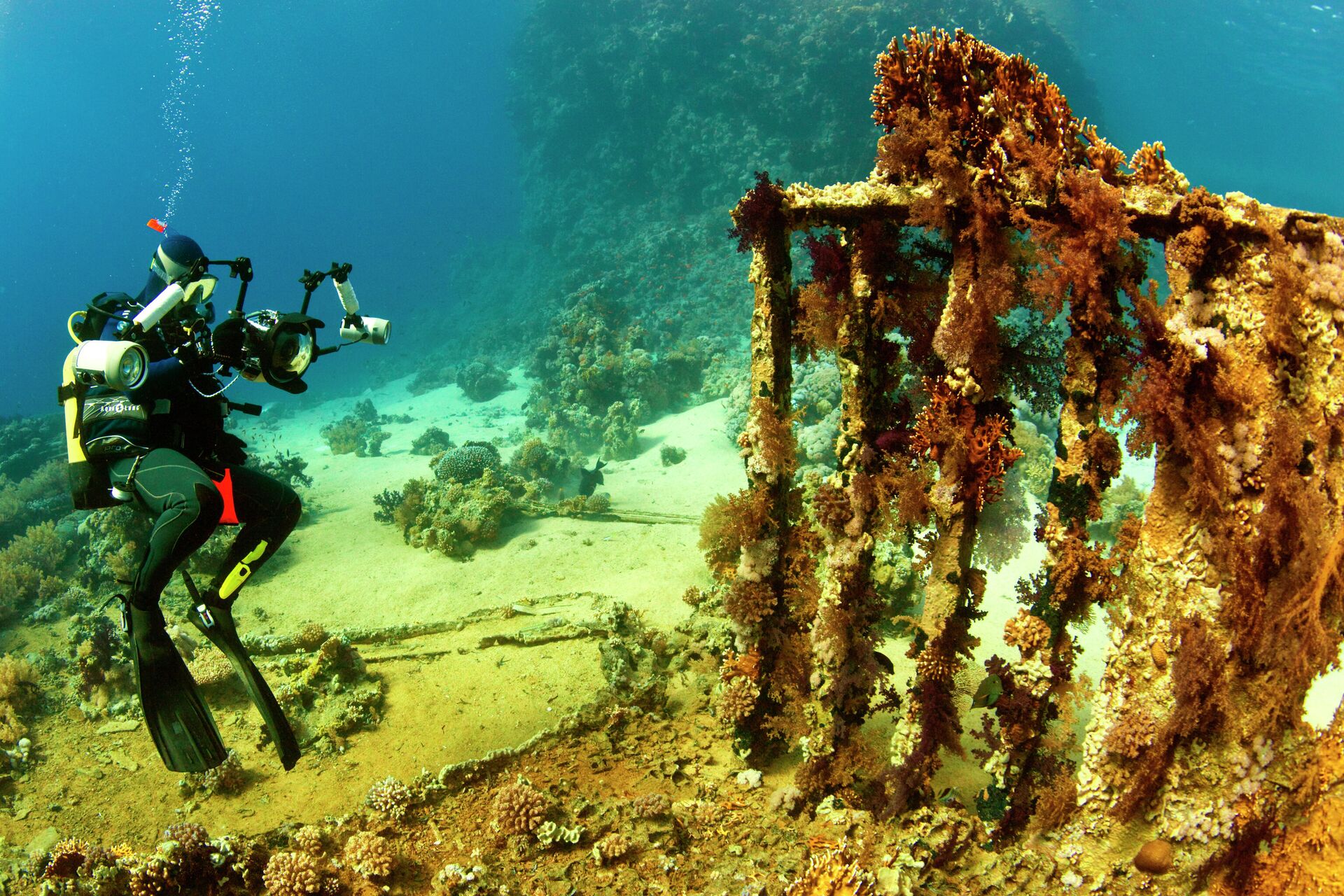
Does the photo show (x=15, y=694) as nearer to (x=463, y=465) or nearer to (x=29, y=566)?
(x=29, y=566)

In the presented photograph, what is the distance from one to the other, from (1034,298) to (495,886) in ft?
14.5

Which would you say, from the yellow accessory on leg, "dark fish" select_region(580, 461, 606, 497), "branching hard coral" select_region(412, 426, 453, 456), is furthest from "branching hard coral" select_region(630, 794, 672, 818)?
"branching hard coral" select_region(412, 426, 453, 456)

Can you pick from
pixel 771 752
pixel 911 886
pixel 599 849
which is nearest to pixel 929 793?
pixel 911 886

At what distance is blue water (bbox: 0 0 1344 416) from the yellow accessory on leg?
165ft

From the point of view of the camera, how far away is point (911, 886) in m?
3.25

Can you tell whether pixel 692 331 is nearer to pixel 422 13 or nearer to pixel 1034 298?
pixel 1034 298

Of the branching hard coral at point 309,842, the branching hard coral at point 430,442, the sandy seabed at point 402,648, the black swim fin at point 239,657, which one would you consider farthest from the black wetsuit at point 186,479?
the branching hard coral at point 430,442

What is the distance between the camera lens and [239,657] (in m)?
3.68

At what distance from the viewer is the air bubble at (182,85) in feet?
273

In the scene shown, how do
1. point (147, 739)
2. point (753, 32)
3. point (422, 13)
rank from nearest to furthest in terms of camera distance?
1. point (147, 739)
2. point (753, 32)
3. point (422, 13)

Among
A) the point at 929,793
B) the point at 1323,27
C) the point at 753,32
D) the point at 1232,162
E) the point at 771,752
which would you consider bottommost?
the point at 771,752

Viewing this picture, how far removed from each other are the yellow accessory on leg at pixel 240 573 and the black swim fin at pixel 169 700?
34 centimetres

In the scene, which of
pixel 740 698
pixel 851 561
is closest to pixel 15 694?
pixel 740 698

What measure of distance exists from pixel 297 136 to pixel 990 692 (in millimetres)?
125639
